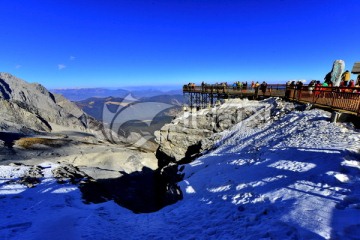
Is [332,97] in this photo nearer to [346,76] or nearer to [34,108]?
[346,76]

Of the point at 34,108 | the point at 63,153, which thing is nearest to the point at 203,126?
the point at 63,153

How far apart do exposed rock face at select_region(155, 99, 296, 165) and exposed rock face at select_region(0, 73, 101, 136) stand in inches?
1685

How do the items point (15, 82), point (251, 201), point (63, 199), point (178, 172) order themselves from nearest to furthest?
point (251, 201), point (63, 199), point (178, 172), point (15, 82)

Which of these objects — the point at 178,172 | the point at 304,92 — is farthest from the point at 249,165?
the point at 304,92

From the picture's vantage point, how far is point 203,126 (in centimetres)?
2620

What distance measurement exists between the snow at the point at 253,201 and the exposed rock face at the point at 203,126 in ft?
21.8

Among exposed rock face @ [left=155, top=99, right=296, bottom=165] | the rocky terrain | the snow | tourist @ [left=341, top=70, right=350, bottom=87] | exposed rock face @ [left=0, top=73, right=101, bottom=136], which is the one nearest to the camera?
the snow

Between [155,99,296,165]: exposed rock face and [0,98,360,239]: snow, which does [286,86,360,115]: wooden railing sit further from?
[155,99,296,165]: exposed rock face

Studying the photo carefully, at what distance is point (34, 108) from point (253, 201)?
91.1 meters

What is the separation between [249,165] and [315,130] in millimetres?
4387

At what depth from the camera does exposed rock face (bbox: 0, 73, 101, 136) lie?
5960cm

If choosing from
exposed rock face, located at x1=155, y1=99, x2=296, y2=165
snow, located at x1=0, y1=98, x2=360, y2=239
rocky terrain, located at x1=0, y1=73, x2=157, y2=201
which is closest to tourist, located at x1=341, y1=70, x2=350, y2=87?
snow, located at x1=0, y1=98, x2=360, y2=239

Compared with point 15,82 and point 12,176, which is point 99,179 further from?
point 15,82

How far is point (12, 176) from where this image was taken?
16.8 metres
